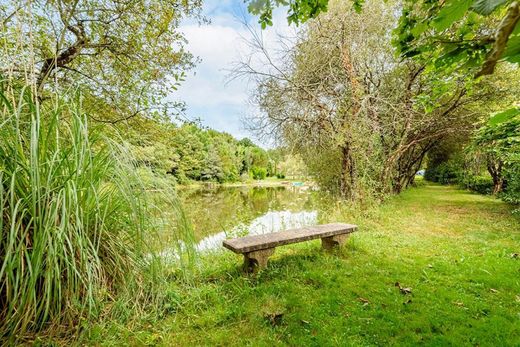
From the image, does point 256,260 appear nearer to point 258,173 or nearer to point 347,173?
point 347,173

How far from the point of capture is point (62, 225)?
1499mm

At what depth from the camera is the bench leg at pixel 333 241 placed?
3630 millimetres

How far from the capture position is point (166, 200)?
226 centimetres

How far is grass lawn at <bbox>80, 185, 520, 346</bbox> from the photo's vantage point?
1947 mm

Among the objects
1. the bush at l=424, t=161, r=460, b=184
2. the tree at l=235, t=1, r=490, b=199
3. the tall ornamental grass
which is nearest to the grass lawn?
the tall ornamental grass

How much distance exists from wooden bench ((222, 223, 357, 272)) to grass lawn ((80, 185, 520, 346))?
170 millimetres

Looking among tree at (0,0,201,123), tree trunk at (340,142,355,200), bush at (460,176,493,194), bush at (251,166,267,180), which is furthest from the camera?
bush at (251,166,267,180)

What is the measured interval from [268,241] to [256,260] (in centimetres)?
24

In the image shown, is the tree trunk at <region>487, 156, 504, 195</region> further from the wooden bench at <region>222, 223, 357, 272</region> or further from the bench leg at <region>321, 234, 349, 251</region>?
the wooden bench at <region>222, 223, 357, 272</region>

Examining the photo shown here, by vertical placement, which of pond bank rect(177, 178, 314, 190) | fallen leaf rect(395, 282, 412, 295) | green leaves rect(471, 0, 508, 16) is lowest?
fallen leaf rect(395, 282, 412, 295)

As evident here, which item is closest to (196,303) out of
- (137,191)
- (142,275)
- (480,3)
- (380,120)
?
(142,275)

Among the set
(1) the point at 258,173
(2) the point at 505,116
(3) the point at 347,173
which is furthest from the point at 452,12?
(1) the point at 258,173

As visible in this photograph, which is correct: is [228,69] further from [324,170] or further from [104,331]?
[104,331]

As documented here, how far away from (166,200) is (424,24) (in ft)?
7.02
